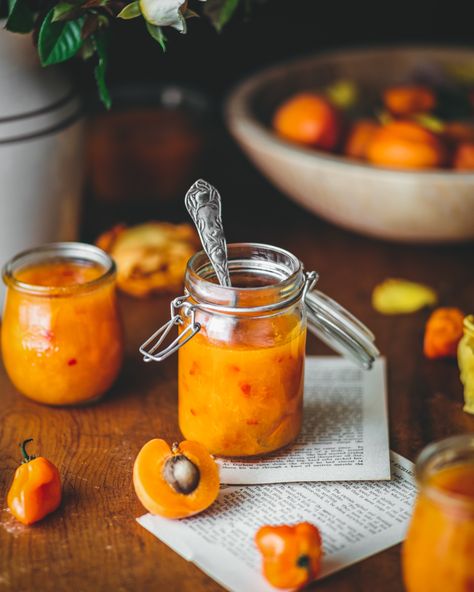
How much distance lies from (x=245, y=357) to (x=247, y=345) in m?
0.01

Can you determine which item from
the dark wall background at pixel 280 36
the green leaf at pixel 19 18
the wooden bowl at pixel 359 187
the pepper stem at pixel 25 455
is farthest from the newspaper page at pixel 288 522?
the dark wall background at pixel 280 36

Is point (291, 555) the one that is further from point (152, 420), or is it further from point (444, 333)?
point (444, 333)

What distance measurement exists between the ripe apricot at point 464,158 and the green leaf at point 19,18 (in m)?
0.67

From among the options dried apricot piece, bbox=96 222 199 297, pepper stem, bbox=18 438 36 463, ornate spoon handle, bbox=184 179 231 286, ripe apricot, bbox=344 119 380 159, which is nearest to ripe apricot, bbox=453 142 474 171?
ripe apricot, bbox=344 119 380 159

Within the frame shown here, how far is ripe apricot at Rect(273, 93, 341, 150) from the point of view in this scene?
1452 millimetres

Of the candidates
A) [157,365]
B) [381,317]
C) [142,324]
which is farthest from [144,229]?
[381,317]

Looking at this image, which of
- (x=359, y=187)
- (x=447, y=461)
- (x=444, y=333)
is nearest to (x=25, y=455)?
(x=447, y=461)

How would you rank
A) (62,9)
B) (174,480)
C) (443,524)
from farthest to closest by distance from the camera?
1. (62,9)
2. (174,480)
3. (443,524)

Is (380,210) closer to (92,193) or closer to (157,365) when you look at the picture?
(157,365)

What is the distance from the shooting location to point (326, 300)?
40.3 inches

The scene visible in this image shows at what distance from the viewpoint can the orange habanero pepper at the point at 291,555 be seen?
2.58 feet

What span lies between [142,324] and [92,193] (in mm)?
437

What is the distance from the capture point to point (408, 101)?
1.53 metres

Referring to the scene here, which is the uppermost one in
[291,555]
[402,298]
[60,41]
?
[60,41]
